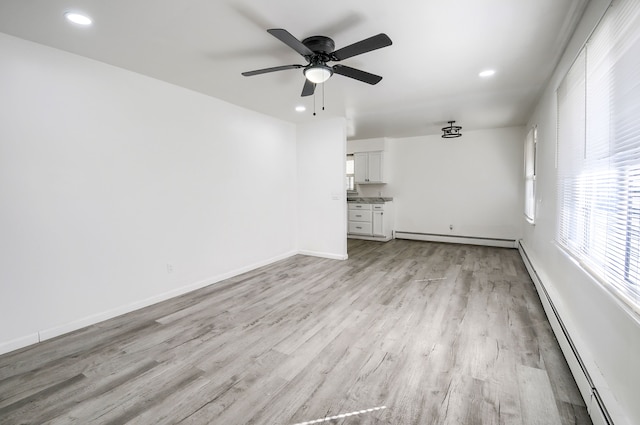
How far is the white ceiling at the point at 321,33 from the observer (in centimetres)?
196

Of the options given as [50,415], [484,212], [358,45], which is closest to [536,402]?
[358,45]

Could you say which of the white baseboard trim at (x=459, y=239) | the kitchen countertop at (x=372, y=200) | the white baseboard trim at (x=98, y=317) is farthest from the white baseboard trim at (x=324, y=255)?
the white baseboard trim at (x=459, y=239)

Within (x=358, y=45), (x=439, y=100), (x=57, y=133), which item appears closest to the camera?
(x=358, y=45)

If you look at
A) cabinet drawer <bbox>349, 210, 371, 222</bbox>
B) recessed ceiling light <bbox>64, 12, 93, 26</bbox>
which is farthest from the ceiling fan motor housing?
cabinet drawer <bbox>349, 210, 371, 222</bbox>

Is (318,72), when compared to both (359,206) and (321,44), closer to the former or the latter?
(321,44)

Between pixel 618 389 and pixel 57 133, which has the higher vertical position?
pixel 57 133

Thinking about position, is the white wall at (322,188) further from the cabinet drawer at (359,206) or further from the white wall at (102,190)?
the cabinet drawer at (359,206)

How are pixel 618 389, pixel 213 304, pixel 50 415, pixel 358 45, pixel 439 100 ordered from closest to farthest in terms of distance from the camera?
pixel 618 389
pixel 50 415
pixel 358 45
pixel 213 304
pixel 439 100

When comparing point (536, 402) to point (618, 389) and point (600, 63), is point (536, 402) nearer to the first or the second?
point (618, 389)

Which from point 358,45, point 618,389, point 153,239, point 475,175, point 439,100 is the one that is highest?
point 439,100

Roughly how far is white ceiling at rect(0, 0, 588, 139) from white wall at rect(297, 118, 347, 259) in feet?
4.37

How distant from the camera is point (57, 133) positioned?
8.30 ft

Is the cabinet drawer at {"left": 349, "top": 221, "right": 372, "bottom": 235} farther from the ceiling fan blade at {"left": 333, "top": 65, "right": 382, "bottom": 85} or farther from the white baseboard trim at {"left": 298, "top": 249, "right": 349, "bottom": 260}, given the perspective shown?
the ceiling fan blade at {"left": 333, "top": 65, "right": 382, "bottom": 85}

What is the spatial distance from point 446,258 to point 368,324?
3.10 m
